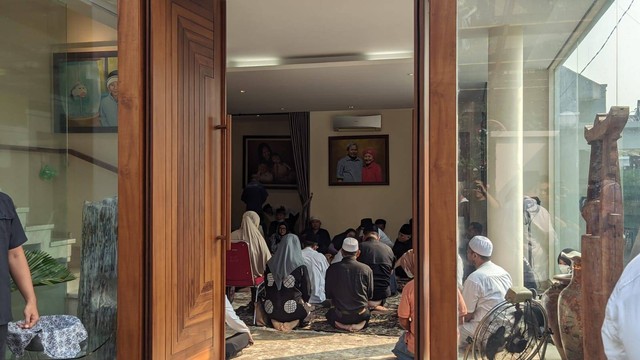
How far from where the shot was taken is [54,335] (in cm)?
285

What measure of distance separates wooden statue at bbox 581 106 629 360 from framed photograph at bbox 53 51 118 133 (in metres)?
2.29

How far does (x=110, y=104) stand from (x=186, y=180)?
0.57 metres

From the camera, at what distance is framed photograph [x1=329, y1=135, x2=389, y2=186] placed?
426 inches

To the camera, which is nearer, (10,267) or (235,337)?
(10,267)

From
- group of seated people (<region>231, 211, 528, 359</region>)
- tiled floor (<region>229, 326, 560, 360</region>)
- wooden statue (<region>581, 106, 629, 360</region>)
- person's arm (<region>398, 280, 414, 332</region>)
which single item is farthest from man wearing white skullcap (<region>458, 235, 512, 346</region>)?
tiled floor (<region>229, 326, 560, 360</region>)

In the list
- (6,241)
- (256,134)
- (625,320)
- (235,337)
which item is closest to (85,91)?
(6,241)

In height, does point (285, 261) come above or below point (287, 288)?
above

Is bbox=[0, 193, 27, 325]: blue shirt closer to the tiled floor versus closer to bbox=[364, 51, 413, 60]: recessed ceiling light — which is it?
the tiled floor

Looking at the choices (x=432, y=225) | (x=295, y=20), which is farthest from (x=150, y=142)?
(x=295, y=20)

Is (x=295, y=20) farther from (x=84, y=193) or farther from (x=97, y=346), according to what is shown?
(x=97, y=346)

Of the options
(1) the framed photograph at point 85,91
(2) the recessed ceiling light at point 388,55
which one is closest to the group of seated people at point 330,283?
(2) the recessed ceiling light at point 388,55

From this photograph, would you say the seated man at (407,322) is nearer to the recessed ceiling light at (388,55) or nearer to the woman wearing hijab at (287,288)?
the woman wearing hijab at (287,288)

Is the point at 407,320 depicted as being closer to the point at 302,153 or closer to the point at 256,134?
the point at 302,153

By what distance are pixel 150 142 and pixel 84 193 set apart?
561mm
